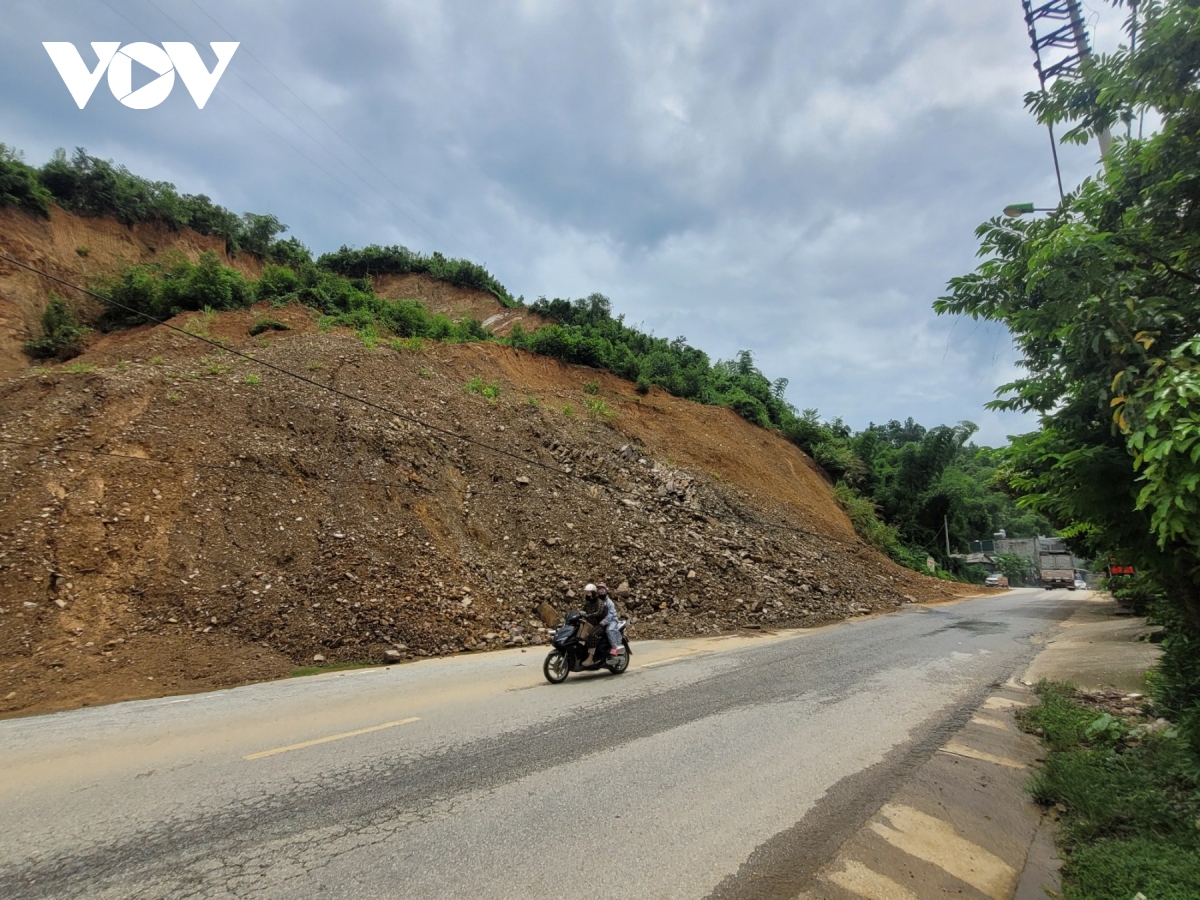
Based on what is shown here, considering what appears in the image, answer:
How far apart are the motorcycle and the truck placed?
176 ft

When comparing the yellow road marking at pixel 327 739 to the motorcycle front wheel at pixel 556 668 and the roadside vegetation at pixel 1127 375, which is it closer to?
the motorcycle front wheel at pixel 556 668

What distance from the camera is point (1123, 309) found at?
3541 millimetres

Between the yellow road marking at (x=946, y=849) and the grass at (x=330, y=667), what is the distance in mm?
9313

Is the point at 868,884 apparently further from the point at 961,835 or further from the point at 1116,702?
the point at 1116,702

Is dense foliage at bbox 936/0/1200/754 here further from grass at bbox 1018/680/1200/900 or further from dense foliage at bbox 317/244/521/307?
dense foliage at bbox 317/244/521/307

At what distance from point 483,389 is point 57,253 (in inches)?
781

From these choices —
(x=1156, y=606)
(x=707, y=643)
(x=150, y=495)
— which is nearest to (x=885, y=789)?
(x=1156, y=606)

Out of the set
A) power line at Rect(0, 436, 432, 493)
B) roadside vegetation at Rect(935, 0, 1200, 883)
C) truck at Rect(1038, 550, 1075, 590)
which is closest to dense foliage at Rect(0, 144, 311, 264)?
power line at Rect(0, 436, 432, 493)

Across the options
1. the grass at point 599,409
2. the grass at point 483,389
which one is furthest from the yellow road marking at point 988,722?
the grass at point 599,409

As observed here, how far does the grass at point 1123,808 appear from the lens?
10.1 ft

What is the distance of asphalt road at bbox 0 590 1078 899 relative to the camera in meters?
3.29

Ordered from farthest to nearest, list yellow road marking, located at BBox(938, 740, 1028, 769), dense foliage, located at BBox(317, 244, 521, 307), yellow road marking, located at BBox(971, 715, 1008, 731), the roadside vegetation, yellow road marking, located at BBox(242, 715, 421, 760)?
dense foliage, located at BBox(317, 244, 521, 307)
yellow road marking, located at BBox(971, 715, 1008, 731)
yellow road marking, located at BBox(938, 740, 1028, 769)
yellow road marking, located at BBox(242, 715, 421, 760)
the roadside vegetation

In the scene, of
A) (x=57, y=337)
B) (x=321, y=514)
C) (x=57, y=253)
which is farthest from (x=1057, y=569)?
(x=57, y=253)

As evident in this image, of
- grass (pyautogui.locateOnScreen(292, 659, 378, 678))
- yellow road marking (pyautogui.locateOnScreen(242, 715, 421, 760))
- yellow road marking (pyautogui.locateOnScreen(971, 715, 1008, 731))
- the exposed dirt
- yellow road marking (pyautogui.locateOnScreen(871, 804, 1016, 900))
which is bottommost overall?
yellow road marking (pyautogui.locateOnScreen(971, 715, 1008, 731))
